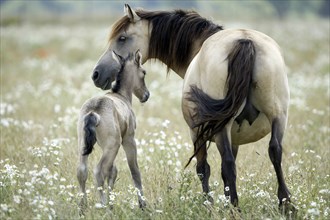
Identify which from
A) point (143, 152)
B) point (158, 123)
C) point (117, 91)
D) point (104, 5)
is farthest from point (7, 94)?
point (104, 5)

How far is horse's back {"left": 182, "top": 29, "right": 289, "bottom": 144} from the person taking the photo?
5.45 m

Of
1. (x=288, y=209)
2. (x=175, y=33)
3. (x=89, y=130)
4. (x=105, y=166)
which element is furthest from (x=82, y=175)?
(x=175, y=33)

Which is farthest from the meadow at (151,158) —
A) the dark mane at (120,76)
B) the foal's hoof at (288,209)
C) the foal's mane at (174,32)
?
the dark mane at (120,76)

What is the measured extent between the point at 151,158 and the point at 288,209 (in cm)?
245

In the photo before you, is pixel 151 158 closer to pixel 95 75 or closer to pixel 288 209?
pixel 95 75

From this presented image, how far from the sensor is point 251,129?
584 cm

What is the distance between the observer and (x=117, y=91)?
21.6ft

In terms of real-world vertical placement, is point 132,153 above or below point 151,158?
above

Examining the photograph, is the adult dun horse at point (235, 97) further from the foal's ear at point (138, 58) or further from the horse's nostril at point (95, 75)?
the horse's nostril at point (95, 75)

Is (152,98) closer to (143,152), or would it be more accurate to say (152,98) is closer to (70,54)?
(143,152)

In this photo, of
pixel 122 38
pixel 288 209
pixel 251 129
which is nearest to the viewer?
pixel 288 209

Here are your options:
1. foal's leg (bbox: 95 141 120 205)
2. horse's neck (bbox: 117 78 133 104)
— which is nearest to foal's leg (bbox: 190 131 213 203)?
horse's neck (bbox: 117 78 133 104)

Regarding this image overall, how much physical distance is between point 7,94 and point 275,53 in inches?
413

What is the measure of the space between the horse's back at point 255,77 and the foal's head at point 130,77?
92cm
